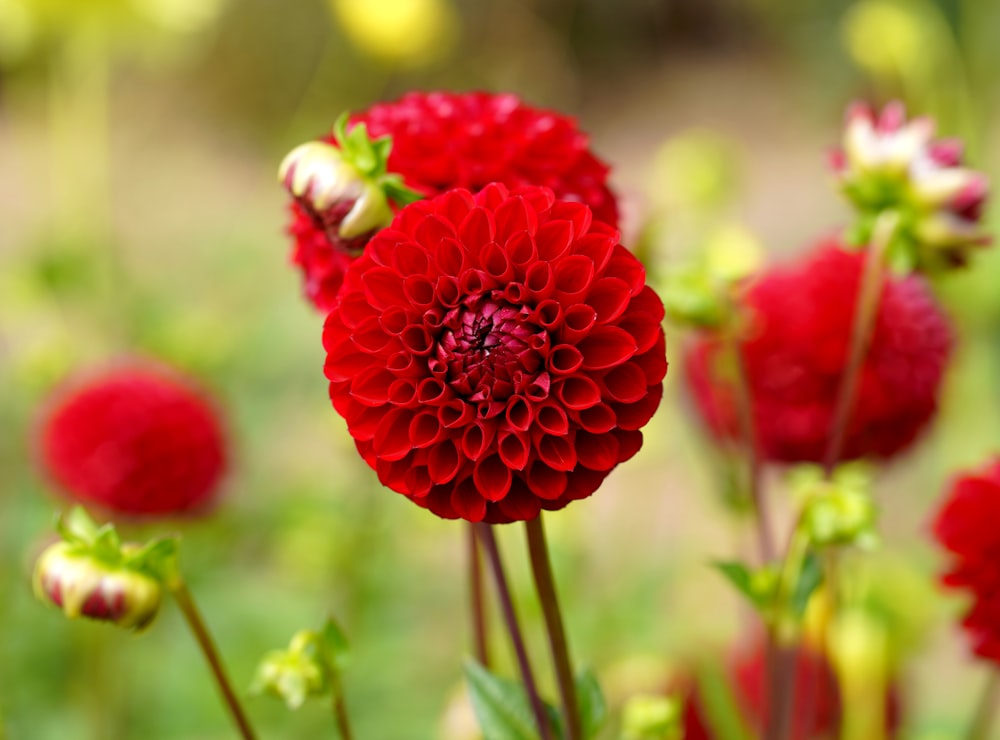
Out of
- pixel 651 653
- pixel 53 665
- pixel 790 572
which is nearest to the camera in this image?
pixel 790 572

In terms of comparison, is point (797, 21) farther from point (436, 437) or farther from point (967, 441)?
point (436, 437)

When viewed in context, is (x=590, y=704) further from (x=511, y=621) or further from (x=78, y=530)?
(x=78, y=530)

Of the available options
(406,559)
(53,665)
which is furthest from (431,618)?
(53,665)

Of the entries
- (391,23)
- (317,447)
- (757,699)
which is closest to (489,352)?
(757,699)

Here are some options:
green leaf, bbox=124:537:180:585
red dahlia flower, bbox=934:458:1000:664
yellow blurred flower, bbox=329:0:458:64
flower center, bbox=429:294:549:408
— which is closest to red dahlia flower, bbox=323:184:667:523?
flower center, bbox=429:294:549:408

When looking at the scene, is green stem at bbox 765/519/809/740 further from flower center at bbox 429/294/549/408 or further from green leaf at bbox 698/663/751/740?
flower center at bbox 429/294/549/408

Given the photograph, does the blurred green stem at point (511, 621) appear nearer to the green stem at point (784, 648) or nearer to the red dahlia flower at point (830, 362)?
the green stem at point (784, 648)

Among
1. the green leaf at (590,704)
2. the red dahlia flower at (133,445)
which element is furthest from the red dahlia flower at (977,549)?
the red dahlia flower at (133,445)
